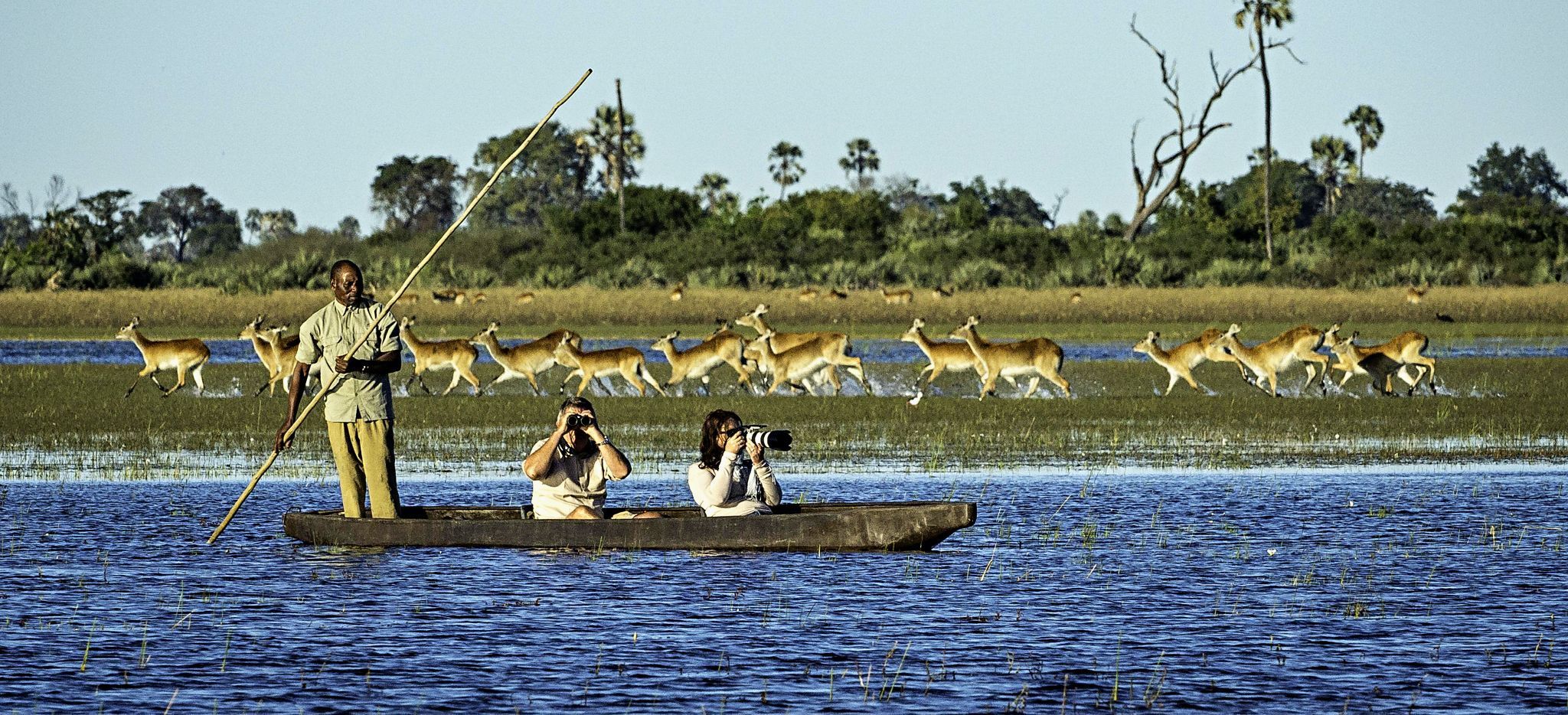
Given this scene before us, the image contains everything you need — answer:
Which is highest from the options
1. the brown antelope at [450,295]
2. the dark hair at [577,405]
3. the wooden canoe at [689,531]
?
the brown antelope at [450,295]

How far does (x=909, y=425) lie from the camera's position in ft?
82.9

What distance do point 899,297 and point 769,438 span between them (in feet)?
136

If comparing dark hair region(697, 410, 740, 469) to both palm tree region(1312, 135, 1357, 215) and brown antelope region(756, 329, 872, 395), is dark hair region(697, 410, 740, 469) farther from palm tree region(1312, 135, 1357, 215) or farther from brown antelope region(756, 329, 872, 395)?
palm tree region(1312, 135, 1357, 215)

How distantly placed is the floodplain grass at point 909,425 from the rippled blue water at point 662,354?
18.0ft

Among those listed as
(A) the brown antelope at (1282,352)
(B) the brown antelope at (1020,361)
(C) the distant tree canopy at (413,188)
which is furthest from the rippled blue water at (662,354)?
(C) the distant tree canopy at (413,188)

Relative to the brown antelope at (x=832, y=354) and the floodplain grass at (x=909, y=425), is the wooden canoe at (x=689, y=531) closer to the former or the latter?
the floodplain grass at (x=909, y=425)

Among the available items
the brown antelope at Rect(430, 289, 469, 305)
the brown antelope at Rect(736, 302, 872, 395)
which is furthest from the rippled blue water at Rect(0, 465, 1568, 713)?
the brown antelope at Rect(430, 289, 469, 305)

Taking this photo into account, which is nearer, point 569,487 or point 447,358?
point 569,487

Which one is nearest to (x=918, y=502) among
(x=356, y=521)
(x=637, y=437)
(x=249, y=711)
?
(x=356, y=521)

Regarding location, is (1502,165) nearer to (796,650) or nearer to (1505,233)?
(1505,233)

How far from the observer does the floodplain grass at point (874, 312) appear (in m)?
49.9

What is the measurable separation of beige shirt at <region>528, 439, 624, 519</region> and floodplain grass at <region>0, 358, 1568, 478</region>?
515 centimetres

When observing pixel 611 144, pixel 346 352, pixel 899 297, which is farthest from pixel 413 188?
pixel 346 352

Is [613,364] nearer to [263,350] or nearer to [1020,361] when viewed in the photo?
[263,350]
